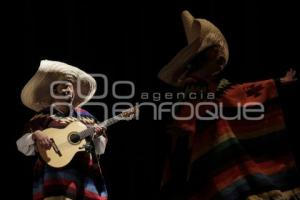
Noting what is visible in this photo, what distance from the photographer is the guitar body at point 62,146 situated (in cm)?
320

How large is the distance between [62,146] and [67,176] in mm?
150

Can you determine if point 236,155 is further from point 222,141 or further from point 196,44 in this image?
point 196,44

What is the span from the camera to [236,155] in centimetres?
294

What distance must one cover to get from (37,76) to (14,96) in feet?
1.71

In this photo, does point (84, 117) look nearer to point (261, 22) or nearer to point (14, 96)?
point (14, 96)

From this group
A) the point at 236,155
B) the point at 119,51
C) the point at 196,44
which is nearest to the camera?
the point at 236,155

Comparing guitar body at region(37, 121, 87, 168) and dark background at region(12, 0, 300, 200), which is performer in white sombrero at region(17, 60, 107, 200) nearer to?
guitar body at region(37, 121, 87, 168)

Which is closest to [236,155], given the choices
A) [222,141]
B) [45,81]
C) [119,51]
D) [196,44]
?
[222,141]

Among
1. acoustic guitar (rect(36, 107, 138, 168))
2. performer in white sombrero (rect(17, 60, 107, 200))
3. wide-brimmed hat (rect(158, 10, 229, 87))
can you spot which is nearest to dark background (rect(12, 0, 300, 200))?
performer in white sombrero (rect(17, 60, 107, 200))

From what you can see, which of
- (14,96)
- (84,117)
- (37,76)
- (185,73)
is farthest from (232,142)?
(14,96)

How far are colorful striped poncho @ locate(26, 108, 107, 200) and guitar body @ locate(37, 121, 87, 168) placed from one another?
0.03m

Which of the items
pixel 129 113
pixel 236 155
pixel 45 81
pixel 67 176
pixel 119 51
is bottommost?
pixel 67 176

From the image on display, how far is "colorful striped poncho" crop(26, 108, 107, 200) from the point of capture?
10.5 ft

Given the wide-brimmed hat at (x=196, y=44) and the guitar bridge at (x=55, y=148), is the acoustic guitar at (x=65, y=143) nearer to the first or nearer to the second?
the guitar bridge at (x=55, y=148)
